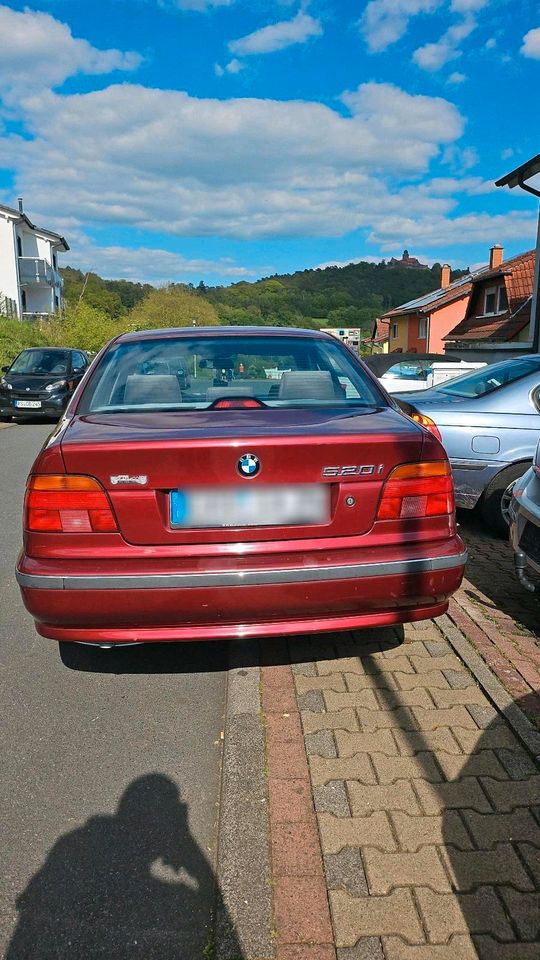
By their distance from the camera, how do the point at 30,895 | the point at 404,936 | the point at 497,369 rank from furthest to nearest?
1. the point at 497,369
2. the point at 30,895
3. the point at 404,936

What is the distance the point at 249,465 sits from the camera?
2.61 m

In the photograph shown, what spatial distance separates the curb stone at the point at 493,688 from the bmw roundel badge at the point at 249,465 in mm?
1452

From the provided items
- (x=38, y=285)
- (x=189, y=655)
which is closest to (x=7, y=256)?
(x=38, y=285)

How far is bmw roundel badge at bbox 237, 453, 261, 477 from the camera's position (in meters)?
2.61

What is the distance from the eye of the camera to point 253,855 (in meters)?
2.16

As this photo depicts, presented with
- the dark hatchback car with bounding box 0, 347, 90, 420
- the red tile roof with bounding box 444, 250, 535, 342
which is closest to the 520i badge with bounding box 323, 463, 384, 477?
the dark hatchback car with bounding box 0, 347, 90, 420

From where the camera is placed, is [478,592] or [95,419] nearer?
[95,419]

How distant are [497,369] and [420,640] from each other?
3.34 m

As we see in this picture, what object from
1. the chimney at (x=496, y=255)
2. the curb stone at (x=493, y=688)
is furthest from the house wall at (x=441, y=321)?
the curb stone at (x=493, y=688)

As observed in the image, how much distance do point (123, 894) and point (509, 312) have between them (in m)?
26.8

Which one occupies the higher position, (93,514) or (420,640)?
(93,514)

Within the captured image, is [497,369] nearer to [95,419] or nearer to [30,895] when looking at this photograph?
[95,419]

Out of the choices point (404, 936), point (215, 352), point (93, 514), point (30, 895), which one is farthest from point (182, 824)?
point (215, 352)

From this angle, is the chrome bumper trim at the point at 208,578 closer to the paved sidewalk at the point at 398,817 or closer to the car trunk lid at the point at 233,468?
the car trunk lid at the point at 233,468
